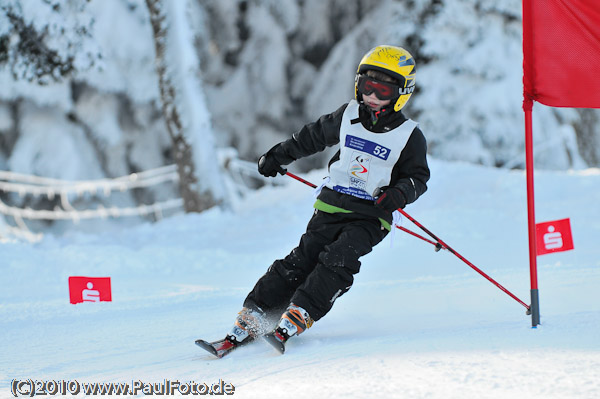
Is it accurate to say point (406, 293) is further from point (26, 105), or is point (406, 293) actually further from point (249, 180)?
point (249, 180)

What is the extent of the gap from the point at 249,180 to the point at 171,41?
5.72 metres

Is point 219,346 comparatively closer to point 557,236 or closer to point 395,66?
point 395,66

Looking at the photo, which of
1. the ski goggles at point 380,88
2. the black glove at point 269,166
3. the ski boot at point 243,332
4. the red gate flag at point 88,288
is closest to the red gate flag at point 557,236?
the ski goggles at point 380,88

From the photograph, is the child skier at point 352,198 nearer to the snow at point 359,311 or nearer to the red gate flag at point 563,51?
the snow at point 359,311

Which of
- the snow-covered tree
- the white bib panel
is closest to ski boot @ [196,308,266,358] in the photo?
the white bib panel

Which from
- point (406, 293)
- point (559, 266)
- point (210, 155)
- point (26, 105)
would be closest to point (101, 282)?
point (406, 293)

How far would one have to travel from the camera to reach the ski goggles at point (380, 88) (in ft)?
10.1

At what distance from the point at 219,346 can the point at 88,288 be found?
1535mm

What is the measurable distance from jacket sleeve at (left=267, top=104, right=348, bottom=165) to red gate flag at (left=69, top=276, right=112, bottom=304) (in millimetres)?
1425

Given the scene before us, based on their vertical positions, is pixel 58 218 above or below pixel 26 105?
below

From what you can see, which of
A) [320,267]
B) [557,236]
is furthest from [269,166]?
[557,236]

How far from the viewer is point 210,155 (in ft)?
29.0

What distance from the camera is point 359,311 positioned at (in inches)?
151

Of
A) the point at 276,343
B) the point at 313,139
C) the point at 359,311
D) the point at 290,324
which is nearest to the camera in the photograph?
the point at 276,343
